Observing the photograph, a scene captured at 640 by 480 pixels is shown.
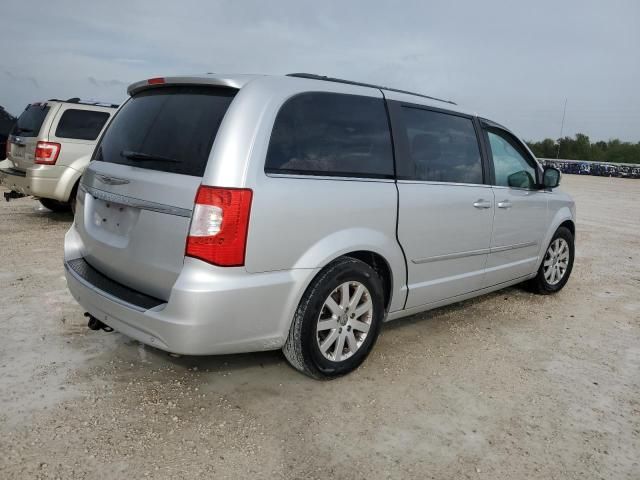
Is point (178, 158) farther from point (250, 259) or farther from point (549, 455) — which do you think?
point (549, 455)

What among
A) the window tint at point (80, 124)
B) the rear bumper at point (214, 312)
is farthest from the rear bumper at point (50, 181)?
the rear bumper at point (214, 312)

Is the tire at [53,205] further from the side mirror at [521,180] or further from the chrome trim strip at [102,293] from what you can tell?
the side mirror at [521,180]

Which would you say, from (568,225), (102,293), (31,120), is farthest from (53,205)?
(568,225)

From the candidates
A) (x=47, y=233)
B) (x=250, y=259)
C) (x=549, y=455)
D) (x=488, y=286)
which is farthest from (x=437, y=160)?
(x=47, y=233)

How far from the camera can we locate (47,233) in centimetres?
736

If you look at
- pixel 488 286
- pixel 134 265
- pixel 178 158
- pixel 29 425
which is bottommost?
pixel 29 425

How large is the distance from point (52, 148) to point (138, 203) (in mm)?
5813

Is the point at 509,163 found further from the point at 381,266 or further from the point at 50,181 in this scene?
the point at 50,181

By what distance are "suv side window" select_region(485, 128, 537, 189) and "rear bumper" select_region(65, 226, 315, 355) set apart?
2.28m

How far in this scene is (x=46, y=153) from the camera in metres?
7.68

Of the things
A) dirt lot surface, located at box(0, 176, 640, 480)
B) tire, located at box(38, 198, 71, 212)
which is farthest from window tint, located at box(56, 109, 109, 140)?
dirt lot surface, located at box(0, 176, 640, 480)

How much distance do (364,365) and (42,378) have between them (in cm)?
196

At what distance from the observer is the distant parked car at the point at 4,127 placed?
12.3 m

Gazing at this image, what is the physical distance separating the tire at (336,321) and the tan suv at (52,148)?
5.71 metres
